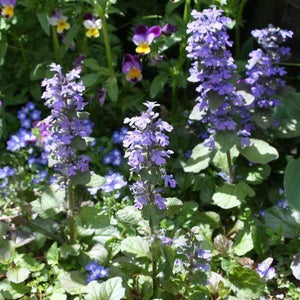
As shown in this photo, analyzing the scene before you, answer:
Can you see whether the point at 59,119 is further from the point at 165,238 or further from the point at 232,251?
the point at 232,251

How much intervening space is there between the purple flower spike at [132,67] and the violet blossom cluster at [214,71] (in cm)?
66

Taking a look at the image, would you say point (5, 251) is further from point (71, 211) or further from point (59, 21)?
point (59, 21)

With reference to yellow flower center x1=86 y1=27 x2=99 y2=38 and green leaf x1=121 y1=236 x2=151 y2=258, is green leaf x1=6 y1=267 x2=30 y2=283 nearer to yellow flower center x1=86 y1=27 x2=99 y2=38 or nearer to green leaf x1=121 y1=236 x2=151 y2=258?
green leaf x1=121 y1=236 x2=151 y2=258

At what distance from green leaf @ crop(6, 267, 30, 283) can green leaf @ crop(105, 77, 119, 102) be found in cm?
111

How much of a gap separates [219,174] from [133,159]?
102cm

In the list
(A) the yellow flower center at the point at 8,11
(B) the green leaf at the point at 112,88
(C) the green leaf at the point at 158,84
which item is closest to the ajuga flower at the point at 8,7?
(A) the yellow flower center at the point at 8,11

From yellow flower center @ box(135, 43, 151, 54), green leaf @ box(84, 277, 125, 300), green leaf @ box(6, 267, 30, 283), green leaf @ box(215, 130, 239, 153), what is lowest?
green leaf @ box(6, 267, 30, 283)

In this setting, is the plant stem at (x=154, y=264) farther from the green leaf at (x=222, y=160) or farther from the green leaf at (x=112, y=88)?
the green leaf at (x=112, y=88)

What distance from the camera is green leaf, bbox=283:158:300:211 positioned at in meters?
2.79

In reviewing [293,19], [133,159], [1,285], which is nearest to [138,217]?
[133,159]

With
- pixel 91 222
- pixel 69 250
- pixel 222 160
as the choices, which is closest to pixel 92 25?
pixel 222 160

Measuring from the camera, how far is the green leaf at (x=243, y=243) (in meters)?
2.73

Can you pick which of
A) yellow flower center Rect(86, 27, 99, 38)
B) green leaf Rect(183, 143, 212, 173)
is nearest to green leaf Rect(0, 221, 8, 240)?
green leaf Rect(183, 143, 212, 173)

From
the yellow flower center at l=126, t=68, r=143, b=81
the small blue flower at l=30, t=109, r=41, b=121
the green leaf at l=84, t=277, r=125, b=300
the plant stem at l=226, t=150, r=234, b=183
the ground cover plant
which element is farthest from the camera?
the small blue flower at l=30, t=109, r=41, b=121
